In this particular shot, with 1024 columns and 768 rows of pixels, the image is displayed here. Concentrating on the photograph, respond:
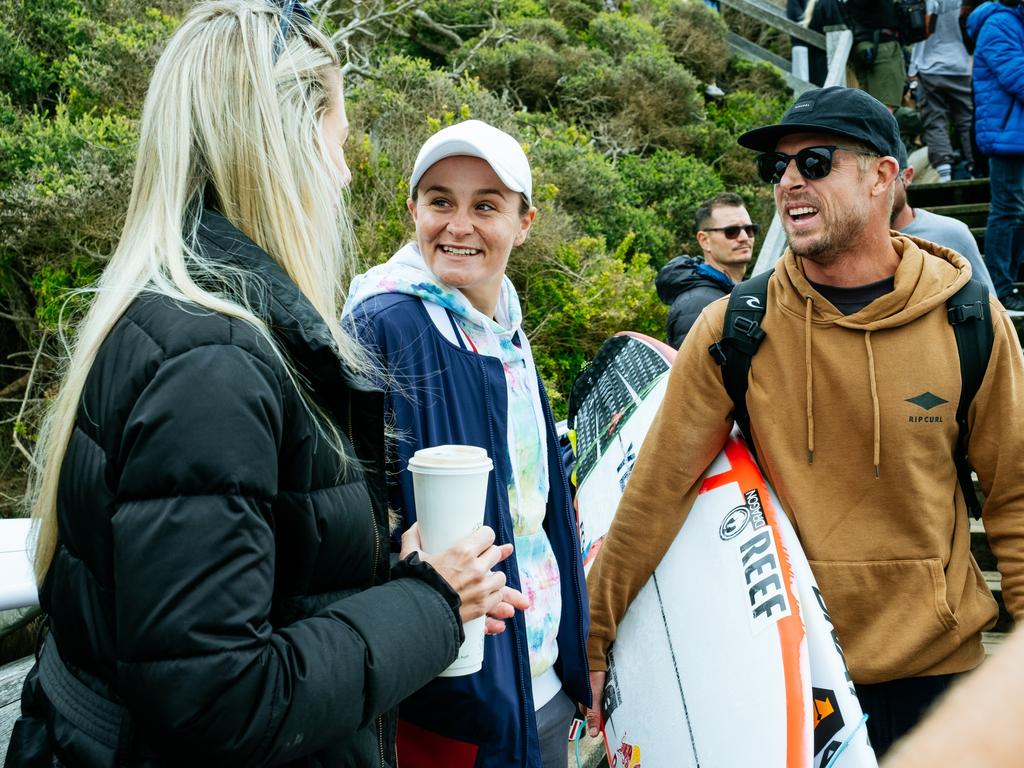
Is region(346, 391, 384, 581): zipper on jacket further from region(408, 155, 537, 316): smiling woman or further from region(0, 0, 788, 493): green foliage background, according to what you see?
region(0, 0, 788, 493): green foliage background

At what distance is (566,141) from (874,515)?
22.3ft

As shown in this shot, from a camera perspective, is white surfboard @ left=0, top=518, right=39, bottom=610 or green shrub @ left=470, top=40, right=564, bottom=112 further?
green shrub @ left=470, top=40, right=564, bottom=112

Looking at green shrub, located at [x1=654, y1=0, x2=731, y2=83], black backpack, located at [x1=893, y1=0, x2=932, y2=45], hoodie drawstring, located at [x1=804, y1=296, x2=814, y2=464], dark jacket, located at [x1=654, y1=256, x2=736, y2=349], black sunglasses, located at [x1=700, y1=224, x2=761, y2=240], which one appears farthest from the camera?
green shrub, located at [x1=654, y1=0, x2=731, y2=83]

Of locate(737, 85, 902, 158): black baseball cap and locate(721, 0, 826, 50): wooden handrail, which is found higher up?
locate(721, 0, 826, 50): wooden handrail

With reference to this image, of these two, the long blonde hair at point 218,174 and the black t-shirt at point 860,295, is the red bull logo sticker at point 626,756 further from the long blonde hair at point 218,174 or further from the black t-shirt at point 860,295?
the long blonde hair at point 218,174

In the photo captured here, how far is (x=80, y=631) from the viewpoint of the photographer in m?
1.19

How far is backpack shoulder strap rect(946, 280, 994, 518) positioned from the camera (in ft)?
7.20

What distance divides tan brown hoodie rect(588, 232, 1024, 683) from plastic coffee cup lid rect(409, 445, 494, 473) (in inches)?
44.0

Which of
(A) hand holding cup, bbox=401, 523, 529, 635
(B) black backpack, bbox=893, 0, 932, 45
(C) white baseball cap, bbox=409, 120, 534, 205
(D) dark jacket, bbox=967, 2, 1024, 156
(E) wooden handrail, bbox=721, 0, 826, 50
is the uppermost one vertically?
(E) wooden handrail, bbox=721, 0, 826, 50

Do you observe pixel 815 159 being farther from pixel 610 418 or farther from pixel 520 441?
pixel 610 418

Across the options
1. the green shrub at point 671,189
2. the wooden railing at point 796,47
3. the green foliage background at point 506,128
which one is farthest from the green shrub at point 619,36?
the green shrub at point 671,189

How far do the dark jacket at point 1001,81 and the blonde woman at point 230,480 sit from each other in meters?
5.82

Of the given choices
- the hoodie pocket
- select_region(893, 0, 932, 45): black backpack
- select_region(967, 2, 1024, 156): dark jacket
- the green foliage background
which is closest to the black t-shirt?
the hoodie pocket

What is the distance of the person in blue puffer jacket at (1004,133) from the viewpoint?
19.3ft
